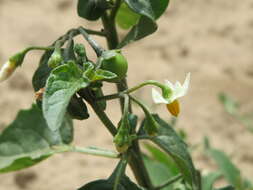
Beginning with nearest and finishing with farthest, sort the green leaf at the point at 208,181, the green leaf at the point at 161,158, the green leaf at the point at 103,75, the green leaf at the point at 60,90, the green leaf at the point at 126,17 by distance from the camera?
the green leaf at the point at 60,90
the green leaf at the point at 103,75
the green leaf at the point at 126,17
the green leaf at the point at 208,181
the green leaf at the point at 161,158

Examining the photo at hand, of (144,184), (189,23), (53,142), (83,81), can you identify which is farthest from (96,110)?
(189,23)

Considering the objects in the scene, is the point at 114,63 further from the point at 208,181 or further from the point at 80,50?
the point at 208,181

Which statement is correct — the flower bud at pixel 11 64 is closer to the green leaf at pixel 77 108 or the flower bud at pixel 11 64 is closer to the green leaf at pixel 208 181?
the green leaf at pixel 77 108

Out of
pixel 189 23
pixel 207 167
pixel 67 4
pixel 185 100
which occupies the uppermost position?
pixel 67 4

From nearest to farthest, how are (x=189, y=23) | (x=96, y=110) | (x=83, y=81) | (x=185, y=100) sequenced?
(x=83, y=81)
(x=96, y=110)
(x=185, y=100)
(x=189, y=23)

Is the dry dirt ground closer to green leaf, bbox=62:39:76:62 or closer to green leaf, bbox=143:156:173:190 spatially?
green leaf, bbox=143:156:173:190

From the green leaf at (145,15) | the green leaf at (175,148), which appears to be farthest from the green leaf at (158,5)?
the green leaf at (175,148)

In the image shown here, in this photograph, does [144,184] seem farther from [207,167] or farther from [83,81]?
[207,167]

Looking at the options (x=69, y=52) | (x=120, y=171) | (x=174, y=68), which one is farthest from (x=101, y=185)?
(x=174, y=68)
